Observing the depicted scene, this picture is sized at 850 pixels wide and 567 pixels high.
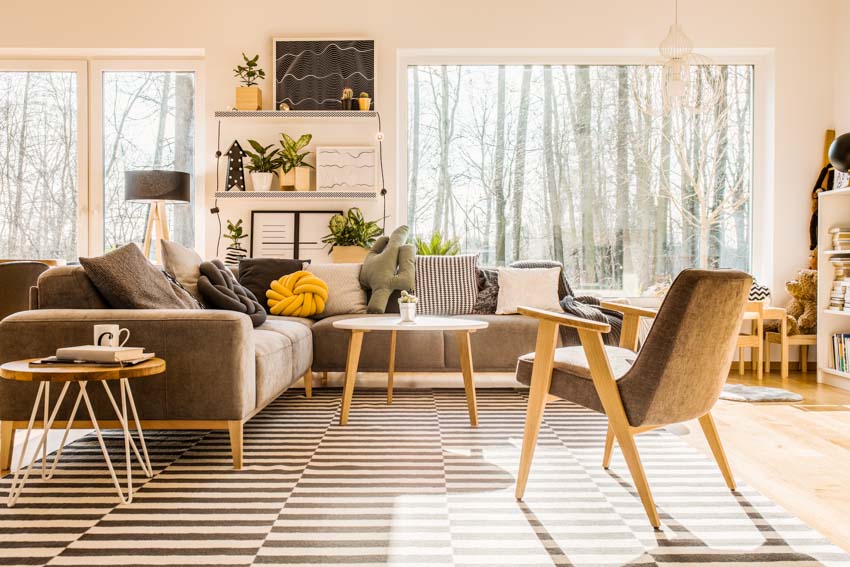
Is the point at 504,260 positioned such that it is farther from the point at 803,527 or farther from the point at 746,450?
the point at 803,527

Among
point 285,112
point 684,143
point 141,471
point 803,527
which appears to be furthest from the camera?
point 684,143

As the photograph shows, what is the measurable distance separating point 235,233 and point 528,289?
2.25 meters

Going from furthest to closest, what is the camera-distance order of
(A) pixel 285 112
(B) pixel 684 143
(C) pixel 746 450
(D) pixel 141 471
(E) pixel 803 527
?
(B) pixel 684 143
(A) pixel 285 112
(C) pixel 746 450
(D) pixel 141 471
(E) pixel 803 527

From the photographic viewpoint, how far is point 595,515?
2.12m

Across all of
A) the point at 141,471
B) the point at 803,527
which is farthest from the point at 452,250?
the point at 803,527

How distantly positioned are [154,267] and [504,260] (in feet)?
10.3

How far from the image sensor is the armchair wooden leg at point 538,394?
89.4 inches

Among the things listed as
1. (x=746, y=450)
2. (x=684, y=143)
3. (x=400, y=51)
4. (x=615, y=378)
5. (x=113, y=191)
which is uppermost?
(x=400, y=51)

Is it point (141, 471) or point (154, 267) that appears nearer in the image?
point (141, 471)

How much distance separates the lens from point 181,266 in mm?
3656

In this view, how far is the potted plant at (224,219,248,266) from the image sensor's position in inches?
206

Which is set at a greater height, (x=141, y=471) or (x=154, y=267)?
(x=154, y=267)

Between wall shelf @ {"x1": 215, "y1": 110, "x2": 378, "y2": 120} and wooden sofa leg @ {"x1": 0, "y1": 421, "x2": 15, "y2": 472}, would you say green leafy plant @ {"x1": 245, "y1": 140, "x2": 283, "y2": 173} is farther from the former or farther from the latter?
wooden sofa leg @ {"x1": 0, "y1": 421, "x2": 15, "y2": 472}

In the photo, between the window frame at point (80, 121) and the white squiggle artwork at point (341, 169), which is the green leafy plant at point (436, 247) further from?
the window frame at point (80, 121)
